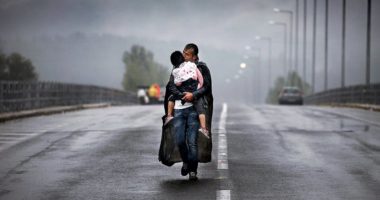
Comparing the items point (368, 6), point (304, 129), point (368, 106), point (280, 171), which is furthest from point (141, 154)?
point (368, 6)

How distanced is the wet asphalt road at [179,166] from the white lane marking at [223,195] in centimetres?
4

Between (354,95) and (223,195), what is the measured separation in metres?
42.4

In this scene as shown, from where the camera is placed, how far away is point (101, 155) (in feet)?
50.9

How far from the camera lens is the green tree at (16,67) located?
16625cm

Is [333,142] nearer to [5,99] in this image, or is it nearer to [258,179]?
[258,179]

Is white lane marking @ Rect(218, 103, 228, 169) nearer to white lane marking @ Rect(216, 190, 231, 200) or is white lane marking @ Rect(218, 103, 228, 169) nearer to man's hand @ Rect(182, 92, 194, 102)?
man's hand @ Rect(182, 92, 194, 102)

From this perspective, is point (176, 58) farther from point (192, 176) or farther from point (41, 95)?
point (41, 95)

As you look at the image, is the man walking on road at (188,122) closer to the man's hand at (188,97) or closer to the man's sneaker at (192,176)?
the man's sneaker at (192,176)

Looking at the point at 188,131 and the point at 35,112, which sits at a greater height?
the point at 188,131

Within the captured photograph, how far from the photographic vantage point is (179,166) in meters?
13.8

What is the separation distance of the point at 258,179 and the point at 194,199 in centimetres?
205

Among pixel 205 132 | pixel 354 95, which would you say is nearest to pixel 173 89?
pixel 205 132

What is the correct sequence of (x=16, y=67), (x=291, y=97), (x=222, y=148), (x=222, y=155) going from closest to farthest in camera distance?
(x=222, y=155)
(x=222, y=148)
(x=291, y=97)
(x=16, y=67)

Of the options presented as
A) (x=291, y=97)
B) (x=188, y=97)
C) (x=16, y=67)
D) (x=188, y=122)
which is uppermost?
(x=16, y=67)
